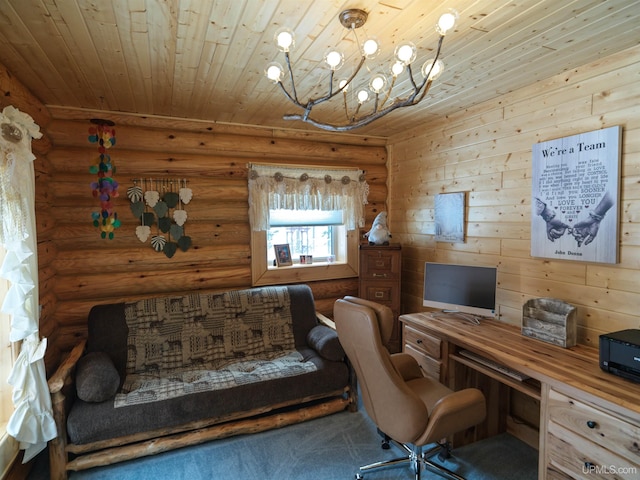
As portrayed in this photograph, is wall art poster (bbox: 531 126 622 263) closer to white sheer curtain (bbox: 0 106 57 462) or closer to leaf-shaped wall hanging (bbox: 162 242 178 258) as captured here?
leaf-shaped wall hanging (bbox: 162 242 178 258)

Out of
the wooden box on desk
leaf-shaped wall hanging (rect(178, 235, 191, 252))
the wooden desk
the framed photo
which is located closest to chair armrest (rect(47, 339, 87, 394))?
leaf-shaped wall hanging (rect(178, 235, 191, 252))

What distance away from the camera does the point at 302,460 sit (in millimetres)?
2383

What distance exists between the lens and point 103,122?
Result: 9.98ft


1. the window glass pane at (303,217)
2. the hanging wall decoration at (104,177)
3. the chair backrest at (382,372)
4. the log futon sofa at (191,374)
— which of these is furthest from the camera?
the window glass pane at (303,217)

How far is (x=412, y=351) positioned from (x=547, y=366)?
42.8 inches

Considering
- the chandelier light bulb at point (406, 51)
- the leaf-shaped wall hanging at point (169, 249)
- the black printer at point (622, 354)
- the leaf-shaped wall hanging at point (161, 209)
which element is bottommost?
the black printer at point (622, 354)

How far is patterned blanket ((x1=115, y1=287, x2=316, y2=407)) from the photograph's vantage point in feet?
8.82

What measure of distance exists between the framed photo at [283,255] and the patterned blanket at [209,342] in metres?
0.39

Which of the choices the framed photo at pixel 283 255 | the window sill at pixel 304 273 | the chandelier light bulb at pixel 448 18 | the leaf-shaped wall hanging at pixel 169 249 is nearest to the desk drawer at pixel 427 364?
the window sill at pixel 304 273

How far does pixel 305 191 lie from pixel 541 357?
2520mm

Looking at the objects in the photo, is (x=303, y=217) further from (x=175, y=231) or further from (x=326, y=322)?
(x=175, y=231)

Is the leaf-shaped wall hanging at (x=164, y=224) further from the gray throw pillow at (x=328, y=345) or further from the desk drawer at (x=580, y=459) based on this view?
the desk drawer at (x=580, y=459)

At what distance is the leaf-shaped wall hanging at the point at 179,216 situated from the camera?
3.29 meters

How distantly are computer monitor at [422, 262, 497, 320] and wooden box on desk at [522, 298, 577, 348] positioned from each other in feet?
0.81
